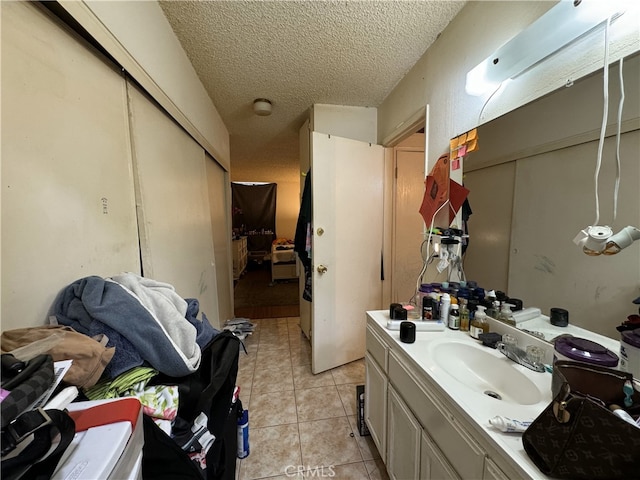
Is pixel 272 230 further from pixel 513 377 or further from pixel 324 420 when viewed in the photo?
pixel 513 377

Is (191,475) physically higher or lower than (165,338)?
lower

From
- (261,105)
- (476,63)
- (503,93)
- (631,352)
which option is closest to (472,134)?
(503,93)

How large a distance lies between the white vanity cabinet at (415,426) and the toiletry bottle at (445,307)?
0.28m

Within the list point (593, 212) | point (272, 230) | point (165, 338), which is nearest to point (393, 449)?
point (165, 338)

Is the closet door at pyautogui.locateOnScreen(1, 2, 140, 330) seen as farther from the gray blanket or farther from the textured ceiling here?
the textured ceiling

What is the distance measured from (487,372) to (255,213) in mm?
6019

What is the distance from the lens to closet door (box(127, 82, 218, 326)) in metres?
1.06

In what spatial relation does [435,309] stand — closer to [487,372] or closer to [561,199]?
[487,372]

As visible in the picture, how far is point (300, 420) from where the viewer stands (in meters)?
1.62

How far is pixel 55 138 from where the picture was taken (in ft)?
2.19

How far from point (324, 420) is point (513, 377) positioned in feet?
3.99

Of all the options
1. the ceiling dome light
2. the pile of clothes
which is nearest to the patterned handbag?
the pile of clothes

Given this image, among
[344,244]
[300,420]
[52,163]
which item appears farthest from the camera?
[344,244]

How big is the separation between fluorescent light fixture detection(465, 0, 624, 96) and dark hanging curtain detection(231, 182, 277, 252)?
5655 mm
